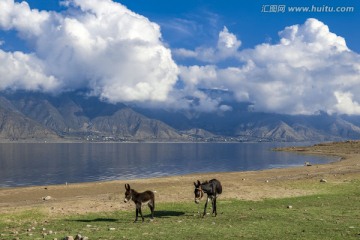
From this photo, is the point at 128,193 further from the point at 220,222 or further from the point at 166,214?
the point at 220,222

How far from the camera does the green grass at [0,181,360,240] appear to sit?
65.0 ft

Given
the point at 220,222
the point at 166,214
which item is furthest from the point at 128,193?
the point at 220,222

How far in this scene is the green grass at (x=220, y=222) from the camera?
19797 mm

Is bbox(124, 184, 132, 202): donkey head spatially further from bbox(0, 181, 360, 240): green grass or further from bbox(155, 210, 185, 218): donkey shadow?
bbox(155, 210, 185, 218): donkey shadow

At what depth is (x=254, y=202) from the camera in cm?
3312

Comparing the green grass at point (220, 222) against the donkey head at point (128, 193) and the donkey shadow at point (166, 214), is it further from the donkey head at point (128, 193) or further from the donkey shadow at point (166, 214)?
the donkey head at point (128, 193)

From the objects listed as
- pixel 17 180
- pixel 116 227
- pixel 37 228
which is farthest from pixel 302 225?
pixel 17 180

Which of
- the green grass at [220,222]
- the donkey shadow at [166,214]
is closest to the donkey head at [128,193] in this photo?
the green grass at [220,222]

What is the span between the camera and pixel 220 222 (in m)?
23.5

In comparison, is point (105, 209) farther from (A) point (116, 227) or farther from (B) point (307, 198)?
(B) point (307, 198)

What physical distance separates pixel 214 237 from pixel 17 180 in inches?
2995

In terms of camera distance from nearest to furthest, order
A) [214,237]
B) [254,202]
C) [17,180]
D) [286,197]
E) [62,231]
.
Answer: [214,237], [62,231], [254,202], [286,197], [17,180]

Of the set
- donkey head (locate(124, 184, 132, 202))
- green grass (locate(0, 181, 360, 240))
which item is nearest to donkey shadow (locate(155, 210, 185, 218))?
green grass (locate(0, 181, 360, 240))

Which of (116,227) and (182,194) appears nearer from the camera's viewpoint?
(116,227)
